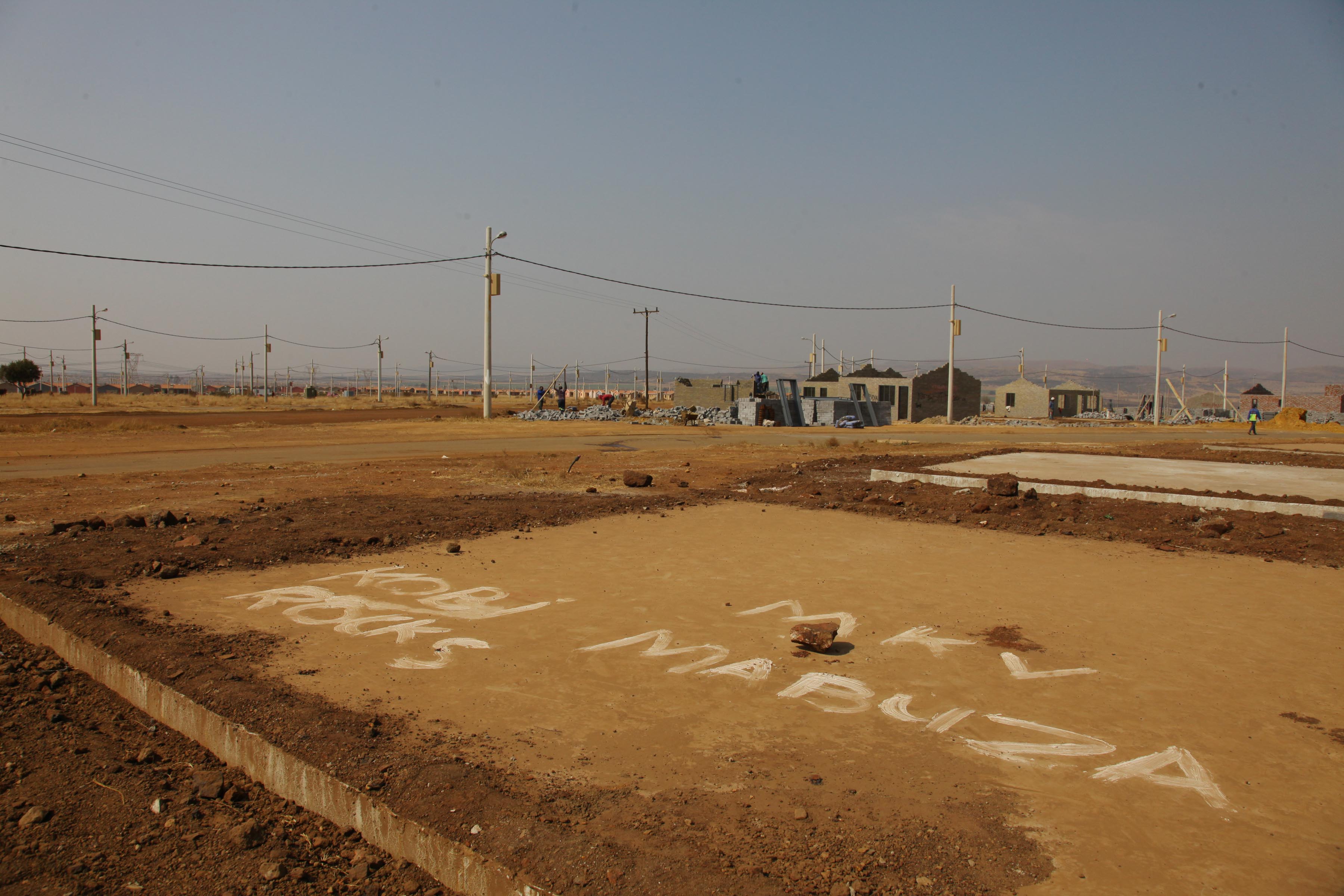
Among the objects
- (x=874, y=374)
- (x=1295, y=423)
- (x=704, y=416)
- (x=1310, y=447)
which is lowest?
(x=1310, y=447)

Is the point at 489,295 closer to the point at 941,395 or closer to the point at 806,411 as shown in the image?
the point at 806,411

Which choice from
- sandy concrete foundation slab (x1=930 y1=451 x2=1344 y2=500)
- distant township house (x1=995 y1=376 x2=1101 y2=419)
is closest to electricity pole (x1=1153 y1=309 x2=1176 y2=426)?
distant township house (x1=995 y1=376 x2=1101 y2=419)

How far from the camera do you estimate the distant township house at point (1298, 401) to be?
66812mm

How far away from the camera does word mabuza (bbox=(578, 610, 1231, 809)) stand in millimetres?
3789

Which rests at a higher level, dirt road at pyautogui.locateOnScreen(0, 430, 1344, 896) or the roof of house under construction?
the roof of house under construction

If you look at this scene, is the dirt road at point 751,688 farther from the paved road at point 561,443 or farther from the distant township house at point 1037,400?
the distant township house at point 1037,400

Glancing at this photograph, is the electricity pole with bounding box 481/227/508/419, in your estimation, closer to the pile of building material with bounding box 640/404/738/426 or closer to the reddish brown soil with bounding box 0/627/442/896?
the pile of building material with bounding box 640/404/738/426

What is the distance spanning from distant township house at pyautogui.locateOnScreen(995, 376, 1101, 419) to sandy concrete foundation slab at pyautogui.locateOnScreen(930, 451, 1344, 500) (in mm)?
49434

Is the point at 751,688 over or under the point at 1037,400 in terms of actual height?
under

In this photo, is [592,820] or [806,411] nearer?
[592,820]

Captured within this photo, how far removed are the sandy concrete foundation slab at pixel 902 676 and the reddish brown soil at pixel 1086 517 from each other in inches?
28.8

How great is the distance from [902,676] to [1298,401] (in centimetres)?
10254

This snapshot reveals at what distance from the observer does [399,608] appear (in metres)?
6.59

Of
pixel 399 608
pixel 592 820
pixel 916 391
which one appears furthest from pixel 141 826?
pixel 916 391
